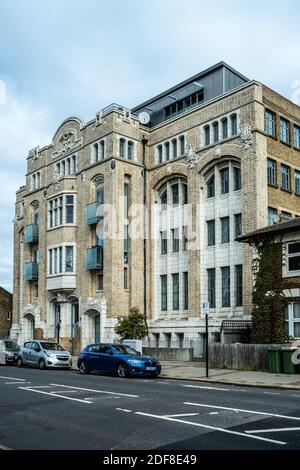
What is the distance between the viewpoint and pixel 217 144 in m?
35.0

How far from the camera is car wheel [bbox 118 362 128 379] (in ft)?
76.3

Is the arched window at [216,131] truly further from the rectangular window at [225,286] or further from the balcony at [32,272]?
the balcony at [32,272]

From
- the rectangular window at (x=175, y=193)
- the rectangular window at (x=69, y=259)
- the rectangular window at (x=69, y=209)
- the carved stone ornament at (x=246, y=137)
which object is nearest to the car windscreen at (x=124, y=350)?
the carved stone ornament at (x=246, y=137)

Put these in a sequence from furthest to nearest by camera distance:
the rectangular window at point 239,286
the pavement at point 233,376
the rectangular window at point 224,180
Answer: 1. the rectangular window at point 224,180
2. the rectangular window at point 239,286
3. the pavement at point 233,376

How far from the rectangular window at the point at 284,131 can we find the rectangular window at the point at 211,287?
351 inches

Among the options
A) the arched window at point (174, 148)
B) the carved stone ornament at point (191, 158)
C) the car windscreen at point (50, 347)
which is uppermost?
the arched window at point (174, 148)

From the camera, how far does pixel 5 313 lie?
5856 cm

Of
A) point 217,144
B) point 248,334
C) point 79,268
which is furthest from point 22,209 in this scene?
point 248,334

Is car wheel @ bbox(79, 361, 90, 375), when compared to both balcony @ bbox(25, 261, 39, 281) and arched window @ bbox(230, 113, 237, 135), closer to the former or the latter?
arched window @ bbox(230, 113, 237, 135)

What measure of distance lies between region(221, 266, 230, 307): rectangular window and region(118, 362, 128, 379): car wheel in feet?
38.4

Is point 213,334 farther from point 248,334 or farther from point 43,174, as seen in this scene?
point 43,174

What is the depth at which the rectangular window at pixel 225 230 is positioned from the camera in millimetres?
34656

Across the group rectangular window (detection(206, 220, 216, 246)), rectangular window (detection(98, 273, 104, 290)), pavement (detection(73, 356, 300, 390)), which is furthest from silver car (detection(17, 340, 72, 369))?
rectangular window (detection(206, 220, 216, 246))
